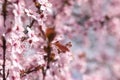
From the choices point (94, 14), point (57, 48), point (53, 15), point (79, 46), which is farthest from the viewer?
point (79, 46)

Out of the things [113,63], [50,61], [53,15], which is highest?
[113,63]

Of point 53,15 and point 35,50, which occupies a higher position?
point 53,15

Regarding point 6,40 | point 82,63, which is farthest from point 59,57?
point 82,63

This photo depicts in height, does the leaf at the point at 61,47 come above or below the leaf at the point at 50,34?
below

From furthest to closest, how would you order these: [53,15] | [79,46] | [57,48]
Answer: [79,46] → [53,15] → [57,48]

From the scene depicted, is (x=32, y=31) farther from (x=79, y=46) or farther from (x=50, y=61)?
(x=79, y=46)

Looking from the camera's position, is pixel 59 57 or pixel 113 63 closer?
pixel 59 57

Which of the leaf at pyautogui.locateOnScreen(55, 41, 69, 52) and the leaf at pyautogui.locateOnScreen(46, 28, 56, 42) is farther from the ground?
the leaf at pyautogui.locateOnScreen(46, 28, 56, 42)

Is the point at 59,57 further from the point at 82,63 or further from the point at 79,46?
the point at 79,46

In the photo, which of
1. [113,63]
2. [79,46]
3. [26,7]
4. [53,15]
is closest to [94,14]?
[53,15]
